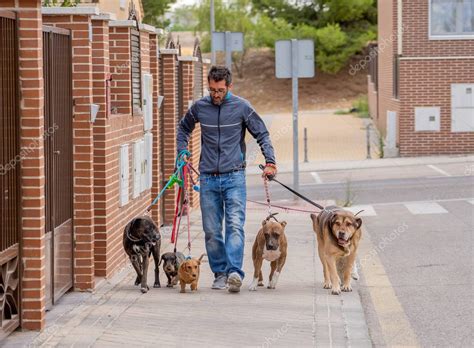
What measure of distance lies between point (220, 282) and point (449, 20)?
23.0 m

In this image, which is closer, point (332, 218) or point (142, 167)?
point (332, 218)

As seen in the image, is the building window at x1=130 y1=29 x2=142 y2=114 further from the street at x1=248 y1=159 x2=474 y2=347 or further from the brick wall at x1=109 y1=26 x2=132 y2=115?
the street at x1=248 y1=159 x2=474 y2=347

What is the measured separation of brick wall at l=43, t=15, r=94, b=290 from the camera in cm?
1016

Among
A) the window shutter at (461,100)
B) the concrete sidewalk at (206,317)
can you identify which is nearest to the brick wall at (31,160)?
the concrete sidewalk at (206,317)

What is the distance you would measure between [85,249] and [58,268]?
554 millimetres

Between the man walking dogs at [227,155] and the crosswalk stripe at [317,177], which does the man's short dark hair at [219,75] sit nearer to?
the man walking dogs at [227,155]

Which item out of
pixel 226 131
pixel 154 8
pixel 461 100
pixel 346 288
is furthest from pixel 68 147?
pixel 154 8

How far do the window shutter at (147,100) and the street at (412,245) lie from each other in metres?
2.90

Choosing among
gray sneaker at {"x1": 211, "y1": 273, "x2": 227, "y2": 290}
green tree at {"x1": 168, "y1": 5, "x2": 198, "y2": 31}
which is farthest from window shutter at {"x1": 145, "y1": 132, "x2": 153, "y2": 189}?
green tree at {"x1": 168, "y1": 5, "x2": 198, "y2": 31}

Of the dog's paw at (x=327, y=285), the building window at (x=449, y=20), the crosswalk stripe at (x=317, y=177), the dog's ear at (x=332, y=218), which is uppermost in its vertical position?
the building window at (x=449, y=20)

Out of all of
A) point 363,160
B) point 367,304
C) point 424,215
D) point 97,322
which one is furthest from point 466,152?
point 97,322

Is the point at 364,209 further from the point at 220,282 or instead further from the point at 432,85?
the point at 432,85

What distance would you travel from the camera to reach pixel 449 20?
32.3 meters

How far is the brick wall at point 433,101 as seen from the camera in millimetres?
31016
